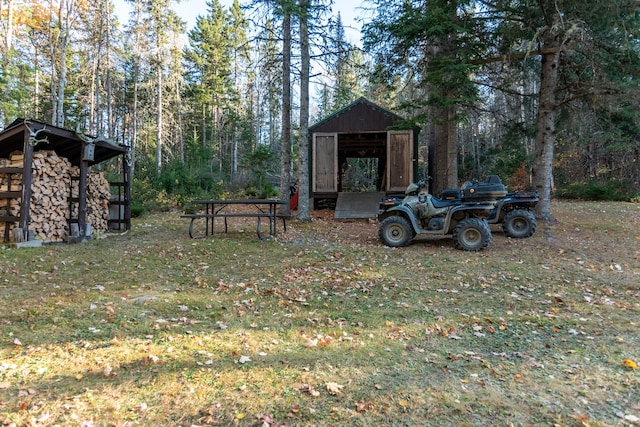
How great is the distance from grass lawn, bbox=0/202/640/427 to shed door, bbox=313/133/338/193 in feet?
25.4

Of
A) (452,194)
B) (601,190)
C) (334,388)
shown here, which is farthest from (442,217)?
(601,190)

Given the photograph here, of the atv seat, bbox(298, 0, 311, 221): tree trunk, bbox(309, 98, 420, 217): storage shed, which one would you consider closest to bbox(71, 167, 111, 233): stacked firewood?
bbox(298, 0, 311, 221): tree trunk

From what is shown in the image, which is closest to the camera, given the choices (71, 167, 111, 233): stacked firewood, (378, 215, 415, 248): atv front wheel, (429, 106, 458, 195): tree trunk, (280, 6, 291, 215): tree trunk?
(378, 215, 415, 248): atv front wheel

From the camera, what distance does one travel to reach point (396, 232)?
7.87 metres

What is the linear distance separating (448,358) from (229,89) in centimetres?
2842

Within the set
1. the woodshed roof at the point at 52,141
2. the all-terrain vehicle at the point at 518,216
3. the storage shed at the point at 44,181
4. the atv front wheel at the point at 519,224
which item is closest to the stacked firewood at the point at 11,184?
the storage shed at the point at 44,181

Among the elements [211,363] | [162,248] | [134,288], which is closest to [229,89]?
[162,248]

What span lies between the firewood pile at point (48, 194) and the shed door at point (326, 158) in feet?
25.5

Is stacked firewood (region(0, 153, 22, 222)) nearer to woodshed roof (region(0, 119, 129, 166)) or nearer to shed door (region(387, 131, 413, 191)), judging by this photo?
woodshed roof (region(0, 119, 129, 166))

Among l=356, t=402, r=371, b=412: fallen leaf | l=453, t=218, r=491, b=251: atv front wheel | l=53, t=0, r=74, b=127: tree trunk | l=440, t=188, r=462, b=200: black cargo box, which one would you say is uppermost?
l=53, t=0, r=74, b=127: tree trunk

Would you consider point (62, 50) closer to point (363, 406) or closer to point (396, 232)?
point (396, 232)

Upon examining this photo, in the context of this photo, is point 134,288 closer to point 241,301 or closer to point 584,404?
point 241,301

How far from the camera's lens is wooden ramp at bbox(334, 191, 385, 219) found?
12.2 m

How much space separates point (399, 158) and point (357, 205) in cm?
261
